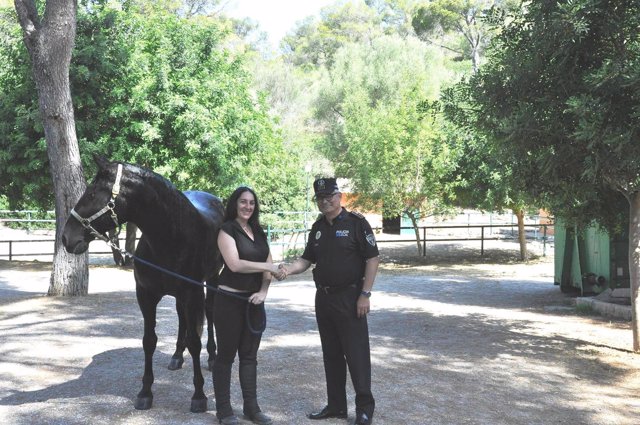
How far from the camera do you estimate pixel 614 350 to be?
800cm

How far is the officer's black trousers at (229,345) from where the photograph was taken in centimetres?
479

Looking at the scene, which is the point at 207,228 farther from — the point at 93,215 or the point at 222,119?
the point at 222,119

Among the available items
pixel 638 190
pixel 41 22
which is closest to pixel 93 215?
pixel 638 190

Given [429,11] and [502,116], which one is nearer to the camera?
[502,116]

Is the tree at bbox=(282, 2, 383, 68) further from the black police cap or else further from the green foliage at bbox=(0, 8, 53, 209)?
the black police cap

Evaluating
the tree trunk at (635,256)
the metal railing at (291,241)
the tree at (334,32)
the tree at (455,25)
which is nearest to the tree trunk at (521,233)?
the metal railing at (291,241)

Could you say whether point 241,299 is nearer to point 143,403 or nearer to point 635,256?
point 143,403

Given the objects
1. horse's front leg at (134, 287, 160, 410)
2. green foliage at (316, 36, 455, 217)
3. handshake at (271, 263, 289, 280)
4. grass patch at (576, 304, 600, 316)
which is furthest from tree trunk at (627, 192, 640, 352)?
green foliage at (316, 36, 455, 217)

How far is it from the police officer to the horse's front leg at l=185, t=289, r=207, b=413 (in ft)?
2.99

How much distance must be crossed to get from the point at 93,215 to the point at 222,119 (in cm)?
1378

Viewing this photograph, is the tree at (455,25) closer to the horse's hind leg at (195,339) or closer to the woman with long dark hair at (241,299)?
the horse's hind leg at (195,339)

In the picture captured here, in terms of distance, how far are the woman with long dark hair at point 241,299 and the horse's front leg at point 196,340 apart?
1.13 ft

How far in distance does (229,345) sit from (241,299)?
344mm

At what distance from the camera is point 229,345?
4781 mm
